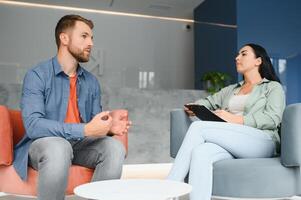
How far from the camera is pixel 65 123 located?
1652 millimetres

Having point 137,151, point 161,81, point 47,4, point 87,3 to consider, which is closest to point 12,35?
point 47,4

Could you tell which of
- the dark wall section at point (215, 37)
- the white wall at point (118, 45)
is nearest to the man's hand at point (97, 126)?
the dark wall section at point (215, 37)

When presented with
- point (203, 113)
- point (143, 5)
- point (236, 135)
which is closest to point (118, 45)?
point (143, 5)

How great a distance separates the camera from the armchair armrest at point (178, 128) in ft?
7.63

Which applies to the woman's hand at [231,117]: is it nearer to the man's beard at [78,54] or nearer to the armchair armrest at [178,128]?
the armchair armrest at [178,128]

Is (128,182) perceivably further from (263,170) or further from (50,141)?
(263,170)

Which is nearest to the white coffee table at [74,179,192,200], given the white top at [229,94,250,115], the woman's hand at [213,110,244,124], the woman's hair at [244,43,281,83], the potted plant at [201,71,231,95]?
the woman's hand at [213,110,244,124]

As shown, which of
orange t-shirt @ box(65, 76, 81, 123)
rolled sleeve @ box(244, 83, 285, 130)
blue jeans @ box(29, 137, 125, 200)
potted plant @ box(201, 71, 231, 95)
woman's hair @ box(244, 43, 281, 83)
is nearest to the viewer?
blue jeans @ box(29, 137, 125, 200)

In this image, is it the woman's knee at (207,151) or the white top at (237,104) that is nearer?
the woman's knee at (207,151)

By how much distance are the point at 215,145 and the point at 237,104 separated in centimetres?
56

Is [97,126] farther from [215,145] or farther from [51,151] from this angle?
[215,145]

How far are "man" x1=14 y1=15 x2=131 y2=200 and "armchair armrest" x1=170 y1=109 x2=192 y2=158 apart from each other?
0.58 meters

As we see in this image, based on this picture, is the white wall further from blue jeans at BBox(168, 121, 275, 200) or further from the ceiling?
blue jeans at BBox(168, 121, 275, 200)

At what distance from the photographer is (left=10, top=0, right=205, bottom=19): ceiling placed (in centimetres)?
616
